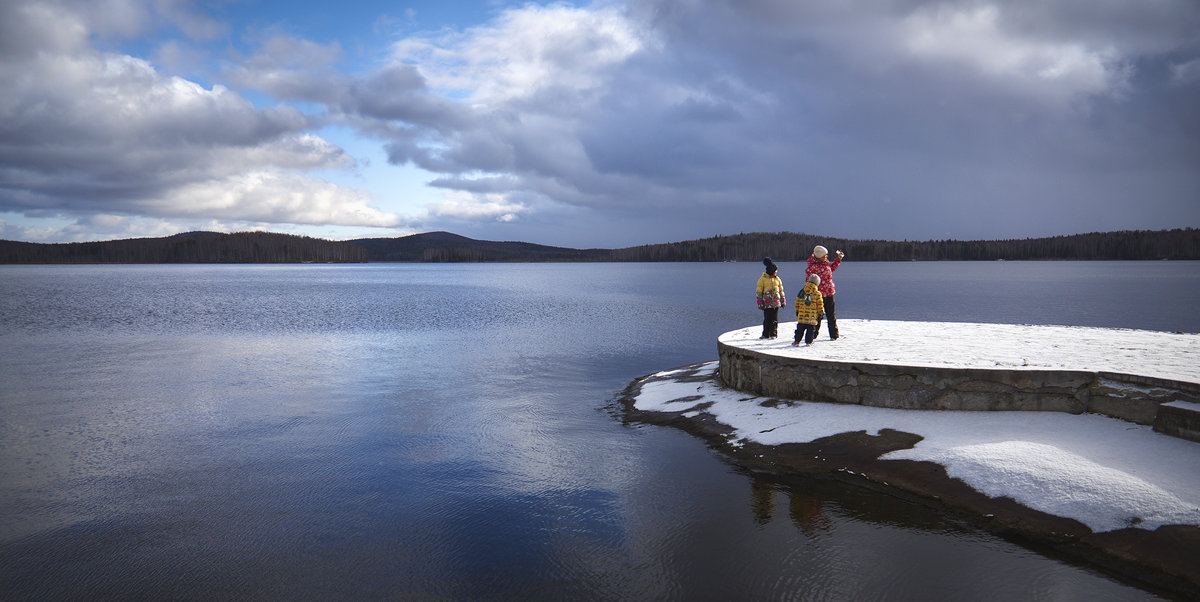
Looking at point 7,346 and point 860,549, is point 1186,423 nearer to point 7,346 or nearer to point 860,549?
point 860,549

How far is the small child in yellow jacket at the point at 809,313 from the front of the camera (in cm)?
1244

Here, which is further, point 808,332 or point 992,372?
point 808,332

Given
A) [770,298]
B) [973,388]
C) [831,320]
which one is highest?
[770,298]

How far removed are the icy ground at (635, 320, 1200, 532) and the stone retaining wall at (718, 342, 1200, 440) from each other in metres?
0.18

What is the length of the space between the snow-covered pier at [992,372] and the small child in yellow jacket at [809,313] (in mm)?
286

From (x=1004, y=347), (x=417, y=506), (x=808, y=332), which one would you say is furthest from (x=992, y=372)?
(x=417, y=506)

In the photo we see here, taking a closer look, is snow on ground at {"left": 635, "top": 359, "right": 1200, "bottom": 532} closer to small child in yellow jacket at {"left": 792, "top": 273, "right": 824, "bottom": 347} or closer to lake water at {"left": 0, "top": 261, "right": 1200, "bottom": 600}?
lake water at {"left": 0, "top": 261, "right": 1200, "bottom": 600}

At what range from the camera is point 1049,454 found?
7.72 meters

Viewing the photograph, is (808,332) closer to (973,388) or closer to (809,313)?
(809,313)

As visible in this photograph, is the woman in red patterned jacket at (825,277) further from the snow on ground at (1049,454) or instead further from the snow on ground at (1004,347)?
the snow on ground at (1049,454)

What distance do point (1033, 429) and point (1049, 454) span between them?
0.80 m

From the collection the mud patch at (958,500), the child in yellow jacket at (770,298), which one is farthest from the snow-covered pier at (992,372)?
the mud patch at (958,500)

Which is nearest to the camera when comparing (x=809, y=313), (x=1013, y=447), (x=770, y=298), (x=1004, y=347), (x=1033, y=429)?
(x=1013, y=447)

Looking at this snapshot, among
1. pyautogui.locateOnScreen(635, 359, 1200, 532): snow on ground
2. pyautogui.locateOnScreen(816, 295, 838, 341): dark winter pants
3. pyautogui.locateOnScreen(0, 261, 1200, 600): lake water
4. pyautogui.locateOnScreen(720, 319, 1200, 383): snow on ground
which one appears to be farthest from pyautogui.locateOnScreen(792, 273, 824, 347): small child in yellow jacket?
pyautogui.locateOnScreen(0, 261, 1200, 600): lake water
